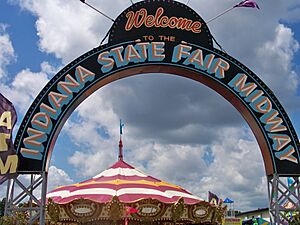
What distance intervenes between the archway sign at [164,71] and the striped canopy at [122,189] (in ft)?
13.9

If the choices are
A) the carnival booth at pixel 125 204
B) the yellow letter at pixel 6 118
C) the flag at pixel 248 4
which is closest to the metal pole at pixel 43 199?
the yellow letter at pixel 6 118

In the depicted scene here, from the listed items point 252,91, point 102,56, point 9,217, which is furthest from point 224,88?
point 9,217

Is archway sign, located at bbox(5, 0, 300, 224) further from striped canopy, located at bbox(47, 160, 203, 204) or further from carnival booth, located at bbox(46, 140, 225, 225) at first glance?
striped canopy, located at bbox(47, 160, 203, 204)

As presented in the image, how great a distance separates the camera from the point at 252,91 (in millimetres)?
10906

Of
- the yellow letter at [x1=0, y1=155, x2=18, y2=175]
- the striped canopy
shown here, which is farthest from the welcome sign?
the striped canopy

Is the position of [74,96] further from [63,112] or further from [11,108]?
[11,108]

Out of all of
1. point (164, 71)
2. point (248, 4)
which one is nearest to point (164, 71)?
point (164, 71)

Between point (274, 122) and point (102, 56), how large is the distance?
4.54 m

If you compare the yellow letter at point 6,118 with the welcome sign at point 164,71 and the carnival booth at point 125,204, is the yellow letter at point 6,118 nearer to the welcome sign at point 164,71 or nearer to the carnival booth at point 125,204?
the welcome sign at point 164,71

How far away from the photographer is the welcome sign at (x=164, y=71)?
10.2 m

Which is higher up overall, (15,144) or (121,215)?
(15,144)

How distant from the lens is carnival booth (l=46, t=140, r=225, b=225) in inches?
531

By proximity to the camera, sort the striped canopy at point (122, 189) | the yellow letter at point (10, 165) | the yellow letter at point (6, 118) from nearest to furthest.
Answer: the yellow letter at point (10, 165) < the yellow letter at point (6, 118) < the striped canopy at point (122, 189)

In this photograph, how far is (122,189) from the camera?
14555 mm
